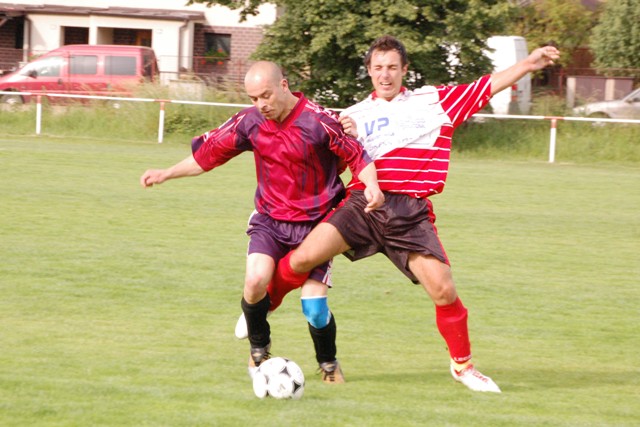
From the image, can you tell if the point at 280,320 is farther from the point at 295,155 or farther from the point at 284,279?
the point at 295,155

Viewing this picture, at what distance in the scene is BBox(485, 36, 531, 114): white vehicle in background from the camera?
28.4 meters

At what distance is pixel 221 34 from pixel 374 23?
60.3 ft

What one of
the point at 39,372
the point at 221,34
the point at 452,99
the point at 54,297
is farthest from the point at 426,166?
the point at 221,34

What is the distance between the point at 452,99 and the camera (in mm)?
5773

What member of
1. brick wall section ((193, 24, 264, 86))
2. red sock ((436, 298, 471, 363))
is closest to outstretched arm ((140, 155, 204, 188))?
red sock ((436, 298, 471, 363))

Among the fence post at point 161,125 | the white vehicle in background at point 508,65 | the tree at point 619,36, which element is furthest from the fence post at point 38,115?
the tree at point 619,36

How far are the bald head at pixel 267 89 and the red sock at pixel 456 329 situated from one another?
54.2 inches

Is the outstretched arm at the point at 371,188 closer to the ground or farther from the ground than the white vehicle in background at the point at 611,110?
closer to the ground

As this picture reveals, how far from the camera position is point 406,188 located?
5.62 m

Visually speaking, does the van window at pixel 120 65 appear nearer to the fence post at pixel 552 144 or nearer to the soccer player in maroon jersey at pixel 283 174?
the fence post at pixel 552 144

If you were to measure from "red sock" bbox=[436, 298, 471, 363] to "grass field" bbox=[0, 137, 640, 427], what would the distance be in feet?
0.63

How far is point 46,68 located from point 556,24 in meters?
22.8

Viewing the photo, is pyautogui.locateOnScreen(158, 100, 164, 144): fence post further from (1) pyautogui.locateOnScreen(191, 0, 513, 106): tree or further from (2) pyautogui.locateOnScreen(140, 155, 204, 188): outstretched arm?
(2) pyautogui.locateOnScreen(140, 155, 204, 188): outstretched arm

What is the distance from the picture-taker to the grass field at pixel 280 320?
5.09 metres
